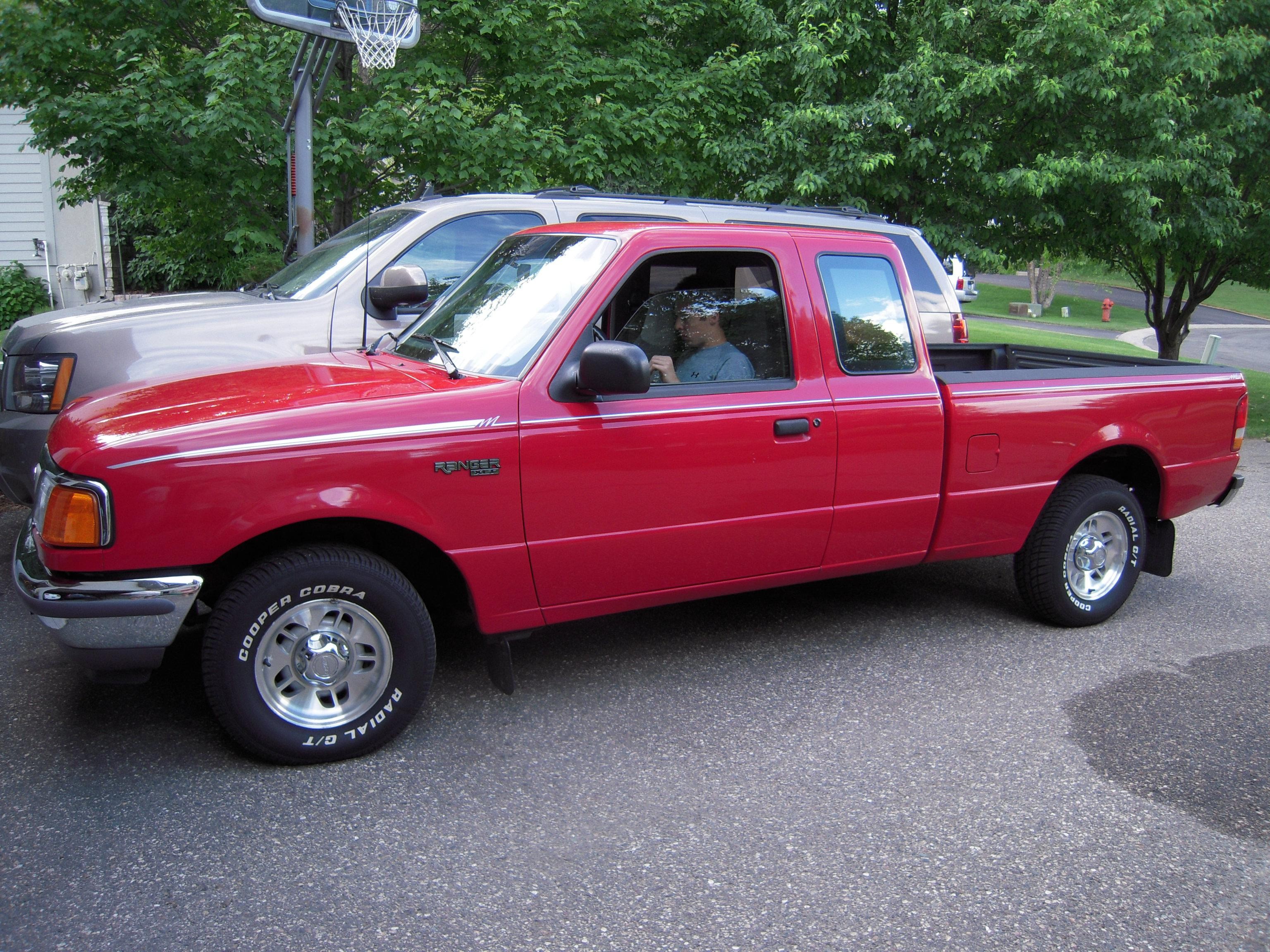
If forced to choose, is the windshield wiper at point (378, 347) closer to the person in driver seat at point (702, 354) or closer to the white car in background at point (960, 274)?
the person in driver seat at point (702, 354)

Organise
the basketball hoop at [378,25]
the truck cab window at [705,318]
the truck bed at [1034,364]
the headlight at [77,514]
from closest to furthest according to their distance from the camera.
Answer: the headlight at [77,514] → the truck cab window at [705,318] → the truck bed at [1034,364] → the basketball hoop at [378,25]

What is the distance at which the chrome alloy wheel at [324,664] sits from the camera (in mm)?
3627

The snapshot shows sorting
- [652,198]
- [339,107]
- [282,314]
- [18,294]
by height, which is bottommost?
[18,294]

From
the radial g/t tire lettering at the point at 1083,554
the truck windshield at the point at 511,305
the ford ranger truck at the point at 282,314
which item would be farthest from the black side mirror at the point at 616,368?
the radial g/t tire lettering at the point at 1083,554

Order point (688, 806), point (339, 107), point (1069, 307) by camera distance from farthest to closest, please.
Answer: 1. point (1069, 307)
2. point (339, 107)
3. point (688, 806)

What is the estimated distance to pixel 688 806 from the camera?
11.7ft

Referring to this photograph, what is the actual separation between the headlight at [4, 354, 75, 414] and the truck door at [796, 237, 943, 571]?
390 cm

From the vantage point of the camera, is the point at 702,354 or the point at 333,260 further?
the point at 333,260

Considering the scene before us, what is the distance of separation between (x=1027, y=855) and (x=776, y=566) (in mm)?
1607

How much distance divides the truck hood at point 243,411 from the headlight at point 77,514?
0.16 feet

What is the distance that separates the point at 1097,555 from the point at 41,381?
5607 millimetres

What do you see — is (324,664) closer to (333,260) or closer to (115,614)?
(115,614)

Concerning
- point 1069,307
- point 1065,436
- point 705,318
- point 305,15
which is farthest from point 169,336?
point 1069,307

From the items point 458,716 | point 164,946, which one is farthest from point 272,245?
point 164,946
